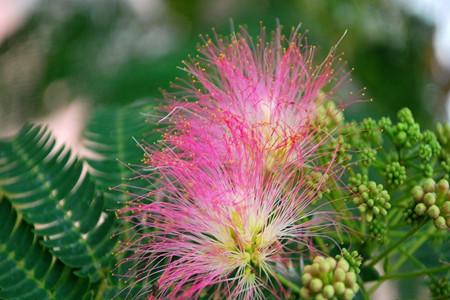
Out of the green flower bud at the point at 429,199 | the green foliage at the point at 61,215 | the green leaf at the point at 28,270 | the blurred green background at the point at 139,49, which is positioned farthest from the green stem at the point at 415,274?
the blurred green background at the point at 139,49

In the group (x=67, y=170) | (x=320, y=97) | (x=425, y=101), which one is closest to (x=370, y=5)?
(x=425, y=101)

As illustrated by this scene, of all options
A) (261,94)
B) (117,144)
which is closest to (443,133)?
(261,94)

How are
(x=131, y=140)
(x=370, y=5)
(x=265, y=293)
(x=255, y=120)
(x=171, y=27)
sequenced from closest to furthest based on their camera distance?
(x=265, y=293) < (x=255, y=120) < (x=131, y=140) < (x=370, y=5) < (x=171, y=27)

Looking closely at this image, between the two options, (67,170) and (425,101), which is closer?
(67,170)

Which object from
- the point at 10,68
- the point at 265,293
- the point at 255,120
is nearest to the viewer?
the point at 265,293

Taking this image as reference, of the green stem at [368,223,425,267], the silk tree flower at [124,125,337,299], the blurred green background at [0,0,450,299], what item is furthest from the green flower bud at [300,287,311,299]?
the blurred green background at [0,0,450,299]

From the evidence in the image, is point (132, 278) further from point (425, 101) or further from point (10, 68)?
point (425, 101)

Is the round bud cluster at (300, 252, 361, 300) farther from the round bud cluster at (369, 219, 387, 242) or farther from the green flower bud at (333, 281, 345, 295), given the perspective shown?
the round bud cluster at (369, 219, 387, 242)
